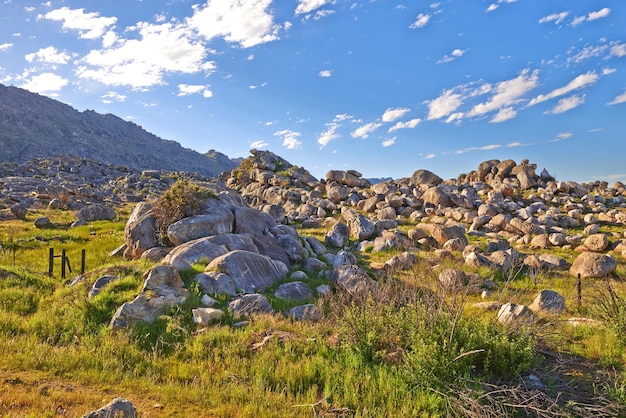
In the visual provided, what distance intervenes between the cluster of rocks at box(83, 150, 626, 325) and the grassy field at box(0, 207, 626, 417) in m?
1.16

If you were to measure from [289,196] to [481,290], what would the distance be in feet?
108

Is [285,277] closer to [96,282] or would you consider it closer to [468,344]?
[96,282]

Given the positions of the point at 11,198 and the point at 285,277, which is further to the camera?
the point at 11,198

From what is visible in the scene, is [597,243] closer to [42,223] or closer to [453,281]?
[453,281]

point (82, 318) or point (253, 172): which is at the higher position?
point (253, 172)

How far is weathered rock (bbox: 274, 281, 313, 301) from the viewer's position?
12492 millimetres

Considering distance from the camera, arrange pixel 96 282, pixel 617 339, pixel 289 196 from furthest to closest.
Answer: pixel 289 196, pixel 96 282, pixel 617 339

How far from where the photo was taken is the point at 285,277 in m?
14.6

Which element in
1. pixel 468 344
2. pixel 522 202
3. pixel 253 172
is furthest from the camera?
pixel 253 172

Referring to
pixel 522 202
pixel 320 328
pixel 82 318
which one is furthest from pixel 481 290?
pixel 522 202

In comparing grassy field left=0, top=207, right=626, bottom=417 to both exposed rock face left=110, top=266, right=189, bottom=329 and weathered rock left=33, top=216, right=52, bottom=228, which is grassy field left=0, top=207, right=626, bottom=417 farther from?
weathered rock left=33, top=216, right=52, bottom=228

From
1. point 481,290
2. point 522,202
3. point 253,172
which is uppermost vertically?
point 253,172

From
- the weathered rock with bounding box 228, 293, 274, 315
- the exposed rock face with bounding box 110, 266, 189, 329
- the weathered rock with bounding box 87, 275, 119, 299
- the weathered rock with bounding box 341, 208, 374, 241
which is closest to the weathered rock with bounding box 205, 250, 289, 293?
the weathered rock with bounding box 228, 293, 274, 315

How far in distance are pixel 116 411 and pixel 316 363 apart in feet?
11.8
